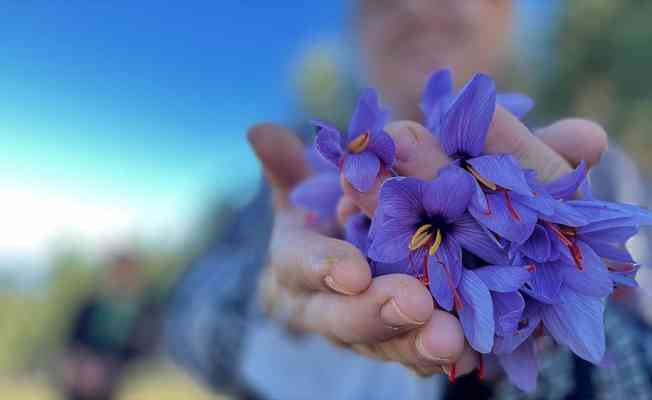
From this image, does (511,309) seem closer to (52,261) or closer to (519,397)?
(519,397)

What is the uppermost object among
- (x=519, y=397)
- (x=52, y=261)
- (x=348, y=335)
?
(x=348, y=335)

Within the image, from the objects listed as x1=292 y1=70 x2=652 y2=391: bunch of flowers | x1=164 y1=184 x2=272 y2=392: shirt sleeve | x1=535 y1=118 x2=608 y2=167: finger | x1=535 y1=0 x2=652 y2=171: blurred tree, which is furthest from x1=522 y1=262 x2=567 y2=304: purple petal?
x1=535 y1=0 x2=652 y2=171: blurred tree

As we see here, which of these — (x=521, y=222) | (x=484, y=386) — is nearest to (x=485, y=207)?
(x=521, y=222)

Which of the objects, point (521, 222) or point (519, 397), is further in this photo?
point (519, 397)

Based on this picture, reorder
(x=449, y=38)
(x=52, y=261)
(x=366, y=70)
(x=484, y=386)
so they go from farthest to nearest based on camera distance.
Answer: (x=52, y=261)
(x=366, y=70)
(x=449, y=38)
(x=484, y=386)

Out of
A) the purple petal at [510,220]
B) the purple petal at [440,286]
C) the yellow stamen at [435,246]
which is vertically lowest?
the purple petal at [440,286]

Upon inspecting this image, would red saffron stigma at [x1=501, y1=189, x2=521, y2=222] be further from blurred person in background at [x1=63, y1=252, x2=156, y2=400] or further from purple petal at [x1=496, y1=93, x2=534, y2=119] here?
blurred person in background at [x1=63, y1=252, x2=156, y2=400]

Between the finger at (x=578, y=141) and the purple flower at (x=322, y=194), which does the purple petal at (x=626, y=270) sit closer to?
the finger at (x=578, y=141)

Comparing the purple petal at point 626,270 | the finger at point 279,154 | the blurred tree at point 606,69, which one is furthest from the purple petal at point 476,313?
the blurred tree at point 606,69
